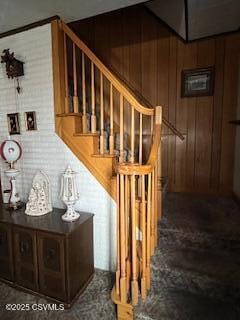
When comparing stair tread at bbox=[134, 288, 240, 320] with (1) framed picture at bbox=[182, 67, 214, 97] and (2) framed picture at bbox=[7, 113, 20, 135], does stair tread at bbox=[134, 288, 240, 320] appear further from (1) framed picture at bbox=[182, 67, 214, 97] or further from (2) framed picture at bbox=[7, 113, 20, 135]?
(1) framed picture at bbox=[182, 67, 214, 97]

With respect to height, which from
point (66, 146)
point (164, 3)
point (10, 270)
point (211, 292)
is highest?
point (164, 3)

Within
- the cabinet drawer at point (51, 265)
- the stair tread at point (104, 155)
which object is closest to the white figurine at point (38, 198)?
the cabinet drawer at point (51, 265)

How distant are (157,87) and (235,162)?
145cm

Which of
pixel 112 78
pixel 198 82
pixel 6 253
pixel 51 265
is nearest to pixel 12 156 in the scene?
pixel 6 253

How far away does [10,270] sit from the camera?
195cm

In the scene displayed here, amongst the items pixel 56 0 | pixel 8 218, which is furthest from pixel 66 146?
pixel 56 0

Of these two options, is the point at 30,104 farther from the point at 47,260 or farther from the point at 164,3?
the point at 164,3

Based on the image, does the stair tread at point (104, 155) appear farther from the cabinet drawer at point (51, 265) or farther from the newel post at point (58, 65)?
the cabinet drawer at point (51, 265)

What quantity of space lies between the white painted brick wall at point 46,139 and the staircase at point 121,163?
0.10 m

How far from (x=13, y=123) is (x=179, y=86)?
2147mm

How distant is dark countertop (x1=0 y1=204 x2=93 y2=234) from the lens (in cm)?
173

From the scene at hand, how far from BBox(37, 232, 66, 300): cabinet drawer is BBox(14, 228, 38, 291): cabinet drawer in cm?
6

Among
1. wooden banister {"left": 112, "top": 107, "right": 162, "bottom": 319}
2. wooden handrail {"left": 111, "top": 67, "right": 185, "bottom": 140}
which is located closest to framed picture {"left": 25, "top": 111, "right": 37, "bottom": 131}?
wooden banister {"left": 112, "top": 107, "right": 162, "bottom": 319}

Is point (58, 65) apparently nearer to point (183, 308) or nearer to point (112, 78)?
point (112, 78)
